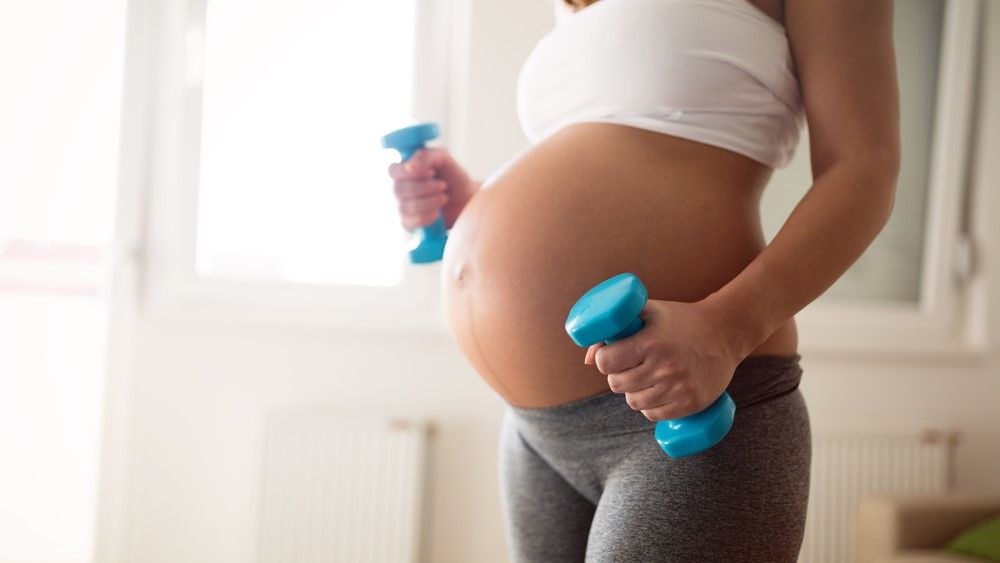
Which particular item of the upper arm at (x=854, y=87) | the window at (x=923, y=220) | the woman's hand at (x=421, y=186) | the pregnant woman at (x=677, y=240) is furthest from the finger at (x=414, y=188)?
the window at (x=923, y=220)

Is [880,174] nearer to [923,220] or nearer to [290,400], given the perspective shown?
[290,400]

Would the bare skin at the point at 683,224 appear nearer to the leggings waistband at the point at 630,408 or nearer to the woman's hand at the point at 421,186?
the leggings waistband at the point at 630,408

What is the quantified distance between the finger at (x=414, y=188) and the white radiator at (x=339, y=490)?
45.5 inches

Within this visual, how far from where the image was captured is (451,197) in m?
0.87

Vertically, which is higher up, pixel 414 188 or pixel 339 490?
pixel 414 188

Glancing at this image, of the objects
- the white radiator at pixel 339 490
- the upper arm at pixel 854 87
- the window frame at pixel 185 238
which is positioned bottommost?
the white radiator at pixel 339 490

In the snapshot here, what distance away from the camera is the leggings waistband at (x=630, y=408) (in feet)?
1.80

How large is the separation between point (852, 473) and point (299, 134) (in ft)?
5.91

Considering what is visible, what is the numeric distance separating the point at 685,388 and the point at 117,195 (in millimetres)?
1835

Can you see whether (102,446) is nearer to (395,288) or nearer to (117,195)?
(117,195)

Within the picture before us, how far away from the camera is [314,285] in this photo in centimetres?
198

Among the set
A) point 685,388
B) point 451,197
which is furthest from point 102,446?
point 685,388

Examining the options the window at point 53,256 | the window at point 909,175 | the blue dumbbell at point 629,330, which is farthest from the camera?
the window at point 909,175

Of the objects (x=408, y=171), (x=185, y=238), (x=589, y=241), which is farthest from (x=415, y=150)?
(x=185, y=238)
